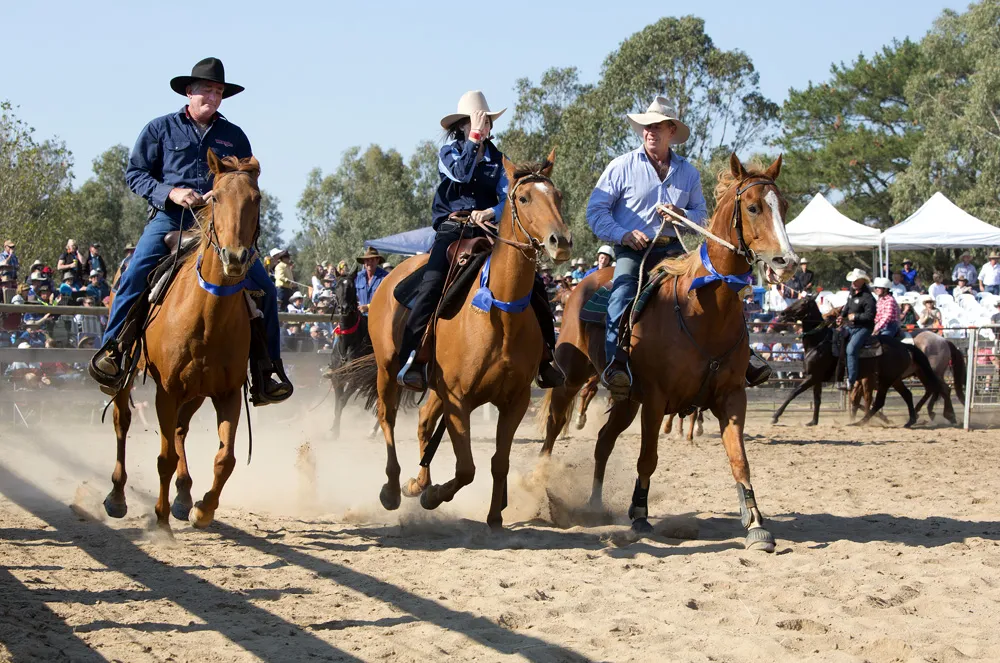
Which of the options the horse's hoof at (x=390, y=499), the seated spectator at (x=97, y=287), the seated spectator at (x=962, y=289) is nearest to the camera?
the horse's hoof at (x=390, y=499)

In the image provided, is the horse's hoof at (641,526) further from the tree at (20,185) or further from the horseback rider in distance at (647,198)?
the tree at (20,185)

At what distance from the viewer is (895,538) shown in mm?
7281

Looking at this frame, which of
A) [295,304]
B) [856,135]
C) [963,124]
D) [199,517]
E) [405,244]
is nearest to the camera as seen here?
[199,517]

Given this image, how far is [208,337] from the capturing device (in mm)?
6723

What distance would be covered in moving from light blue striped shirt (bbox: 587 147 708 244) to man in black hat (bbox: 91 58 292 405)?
8.19ft

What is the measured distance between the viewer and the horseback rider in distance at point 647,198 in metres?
7.94

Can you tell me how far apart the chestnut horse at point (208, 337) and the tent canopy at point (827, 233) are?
22024mm

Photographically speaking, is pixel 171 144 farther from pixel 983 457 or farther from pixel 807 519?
pixel 983 457

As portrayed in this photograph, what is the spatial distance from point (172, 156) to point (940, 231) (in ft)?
78.5

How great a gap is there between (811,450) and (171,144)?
8970 millimetres

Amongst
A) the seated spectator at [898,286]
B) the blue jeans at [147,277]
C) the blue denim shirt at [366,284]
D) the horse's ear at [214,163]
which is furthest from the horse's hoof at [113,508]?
the seated spectator at [898,286]

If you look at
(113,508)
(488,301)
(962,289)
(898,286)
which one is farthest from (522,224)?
(898,286)

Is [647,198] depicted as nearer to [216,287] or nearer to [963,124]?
[216,287]

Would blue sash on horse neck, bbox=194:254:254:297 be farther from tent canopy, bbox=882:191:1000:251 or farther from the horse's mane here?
tent canopy, bbox=882:191:1000:251
